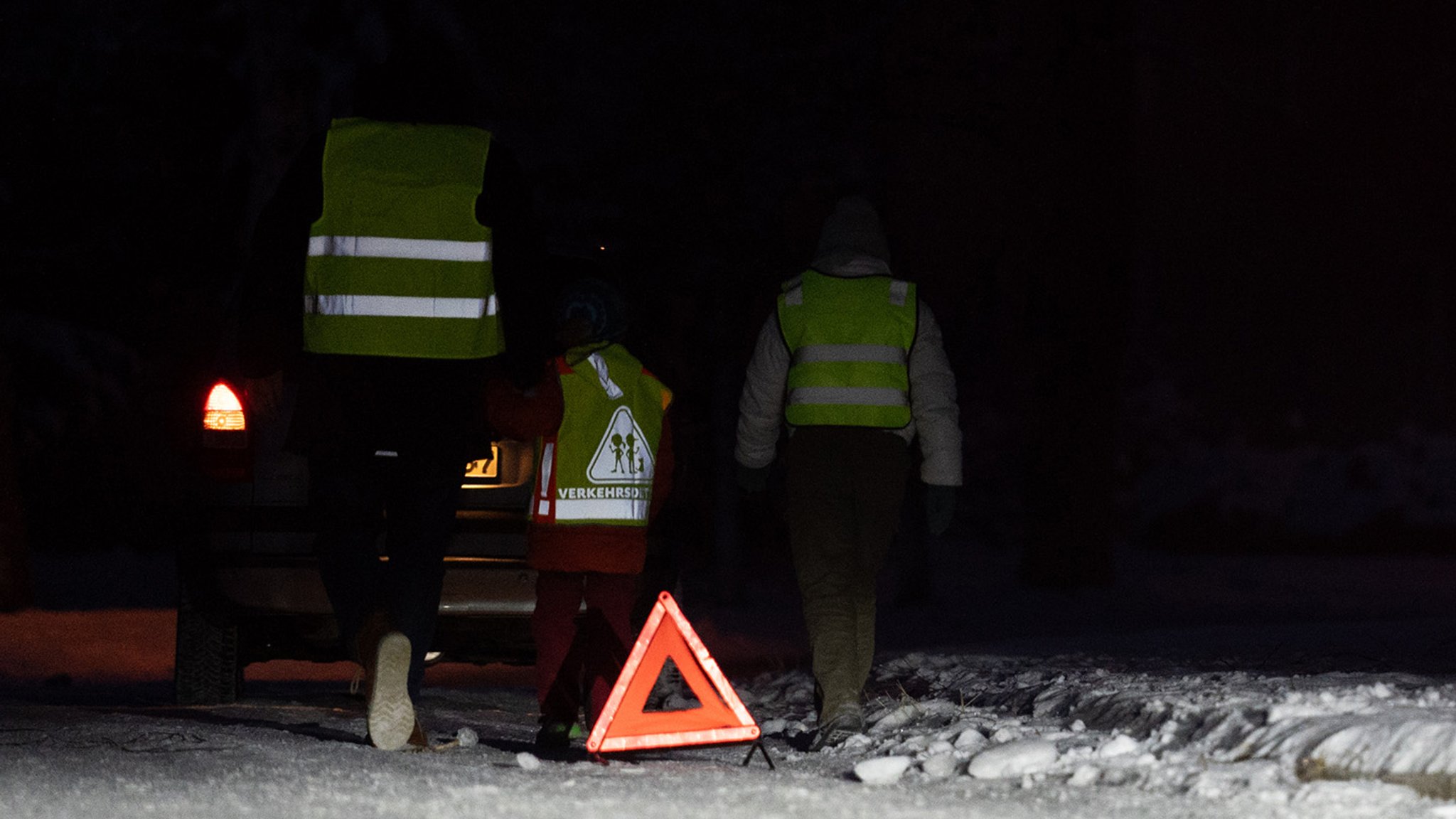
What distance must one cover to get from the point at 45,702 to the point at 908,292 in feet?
14.8

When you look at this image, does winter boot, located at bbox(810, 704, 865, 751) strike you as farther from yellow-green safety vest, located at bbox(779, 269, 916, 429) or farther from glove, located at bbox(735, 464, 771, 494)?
yellow-green safety vest, located at bbox(779, 269, 916, 429)

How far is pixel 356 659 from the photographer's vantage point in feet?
18.5

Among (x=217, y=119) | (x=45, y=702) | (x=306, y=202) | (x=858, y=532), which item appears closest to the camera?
(x=306, y=202)

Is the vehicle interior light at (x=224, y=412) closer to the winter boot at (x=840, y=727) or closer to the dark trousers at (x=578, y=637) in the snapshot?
the dark trousers at (x=578, y=637)

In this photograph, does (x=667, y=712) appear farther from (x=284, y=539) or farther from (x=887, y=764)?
(x=284, y=539)

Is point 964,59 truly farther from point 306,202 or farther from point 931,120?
point 306,202

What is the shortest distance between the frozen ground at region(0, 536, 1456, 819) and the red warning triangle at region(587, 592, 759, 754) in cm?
9

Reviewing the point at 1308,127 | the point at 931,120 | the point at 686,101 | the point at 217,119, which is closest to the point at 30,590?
the point at 217,119

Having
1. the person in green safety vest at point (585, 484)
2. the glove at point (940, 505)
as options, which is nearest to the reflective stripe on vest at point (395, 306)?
the person in green safety vest at point (585, 484)

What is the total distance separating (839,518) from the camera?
243 inches

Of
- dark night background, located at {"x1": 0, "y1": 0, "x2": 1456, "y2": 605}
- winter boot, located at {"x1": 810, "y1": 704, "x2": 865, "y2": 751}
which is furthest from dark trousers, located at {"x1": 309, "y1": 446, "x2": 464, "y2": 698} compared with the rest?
dark night background, located at {"x1": 0, "y1": 0, "x2": 1456, "y2": 605}

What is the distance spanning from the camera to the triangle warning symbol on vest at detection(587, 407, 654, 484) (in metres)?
6.18

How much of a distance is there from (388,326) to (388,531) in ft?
2.11

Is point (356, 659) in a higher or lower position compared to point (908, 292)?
lower
